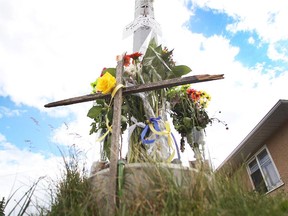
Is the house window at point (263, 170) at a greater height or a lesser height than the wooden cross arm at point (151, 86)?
greater

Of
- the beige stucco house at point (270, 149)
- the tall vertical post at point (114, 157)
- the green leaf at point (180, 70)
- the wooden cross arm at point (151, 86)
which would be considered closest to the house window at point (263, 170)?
the beige stucco house at point (270, 149)

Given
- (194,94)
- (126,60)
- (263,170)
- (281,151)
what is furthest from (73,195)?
(263,170)

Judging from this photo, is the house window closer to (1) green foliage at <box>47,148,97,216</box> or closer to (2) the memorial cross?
(2) the memorial cross

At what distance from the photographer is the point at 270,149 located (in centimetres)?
749

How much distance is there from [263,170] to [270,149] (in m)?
0.77

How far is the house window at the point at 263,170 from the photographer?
24.0 ft

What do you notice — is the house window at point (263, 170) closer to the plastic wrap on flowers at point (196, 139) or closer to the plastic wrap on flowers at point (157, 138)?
the plastic wrap on flowers at point (196, 139)

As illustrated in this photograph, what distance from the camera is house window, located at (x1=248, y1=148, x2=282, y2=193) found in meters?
7.31

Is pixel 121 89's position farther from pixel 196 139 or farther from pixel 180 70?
pixel 196 139

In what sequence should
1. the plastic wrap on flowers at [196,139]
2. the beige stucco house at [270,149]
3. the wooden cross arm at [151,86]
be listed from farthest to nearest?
the beige stucco house at [270,149] < the plastic wrap on flowers at [196,139] < the wooden cross arm at [151,86]

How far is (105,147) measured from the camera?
2406 millimetres

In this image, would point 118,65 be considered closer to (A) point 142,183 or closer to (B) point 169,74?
(B) point 169,74

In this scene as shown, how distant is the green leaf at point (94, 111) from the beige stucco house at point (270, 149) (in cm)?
461

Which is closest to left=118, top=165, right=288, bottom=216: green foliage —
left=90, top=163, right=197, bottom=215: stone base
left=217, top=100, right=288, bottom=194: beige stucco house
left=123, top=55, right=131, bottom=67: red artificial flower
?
left=90, top=163, right=197, bottom=215: stone base
